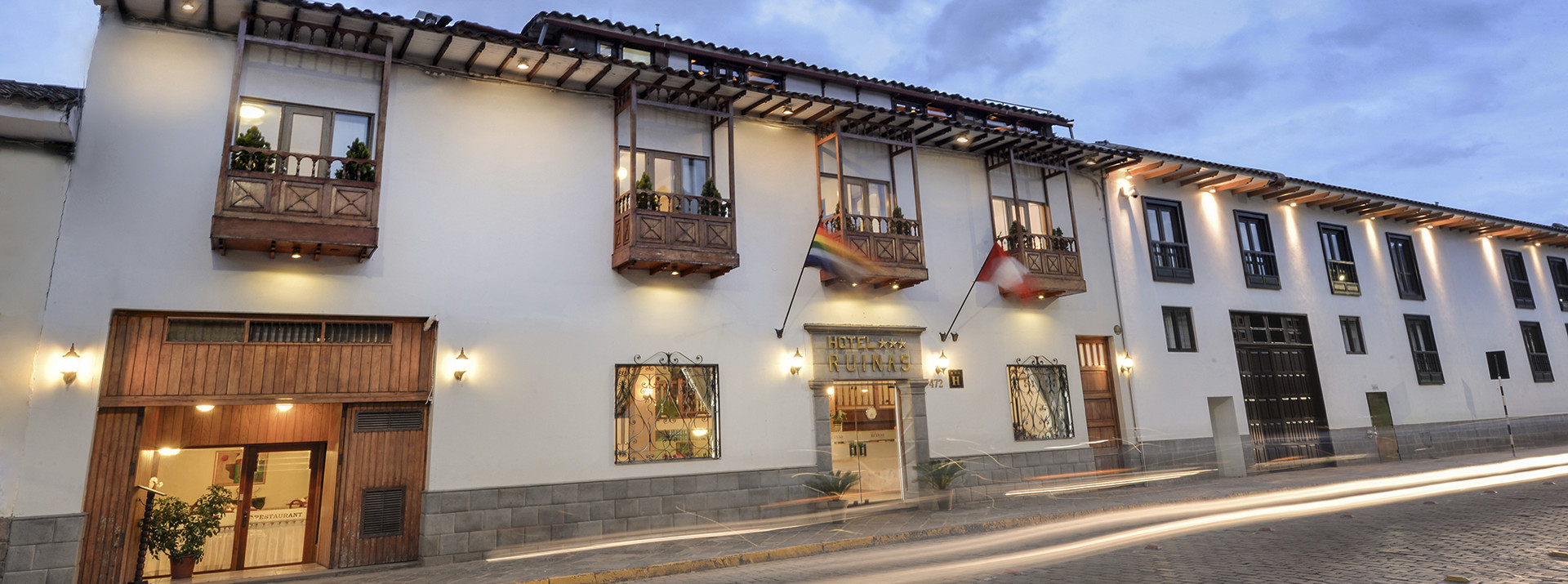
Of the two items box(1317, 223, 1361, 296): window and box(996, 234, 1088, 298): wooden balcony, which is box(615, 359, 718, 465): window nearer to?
box(996, 234, 1088, 298): wooden balcony

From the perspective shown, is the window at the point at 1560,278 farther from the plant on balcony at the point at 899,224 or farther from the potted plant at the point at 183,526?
the potted plant at the point at 183,526

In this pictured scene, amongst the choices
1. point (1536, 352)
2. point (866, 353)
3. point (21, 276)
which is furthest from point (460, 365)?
point (1536, 352)

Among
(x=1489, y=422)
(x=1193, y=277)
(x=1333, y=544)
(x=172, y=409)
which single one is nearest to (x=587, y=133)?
(x=172, y=409)

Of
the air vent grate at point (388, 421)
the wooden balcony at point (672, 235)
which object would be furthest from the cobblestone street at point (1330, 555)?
the wooden balcony at point (672, 235)

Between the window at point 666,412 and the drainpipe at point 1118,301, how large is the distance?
10485 millimetres

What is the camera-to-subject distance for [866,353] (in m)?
16.5

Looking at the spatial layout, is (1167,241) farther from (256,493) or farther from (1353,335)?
(256,493)

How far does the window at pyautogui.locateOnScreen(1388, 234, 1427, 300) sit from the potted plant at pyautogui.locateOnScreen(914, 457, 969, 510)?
1806 centimetres

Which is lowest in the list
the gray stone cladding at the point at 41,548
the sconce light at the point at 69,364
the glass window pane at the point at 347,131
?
the gray stone cladding at the point at 41,548

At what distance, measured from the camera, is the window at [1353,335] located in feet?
76.3

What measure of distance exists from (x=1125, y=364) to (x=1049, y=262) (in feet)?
11.8

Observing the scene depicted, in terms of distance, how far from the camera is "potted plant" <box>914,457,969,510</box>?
16.0m

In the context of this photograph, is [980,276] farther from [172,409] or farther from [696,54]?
[172,409]

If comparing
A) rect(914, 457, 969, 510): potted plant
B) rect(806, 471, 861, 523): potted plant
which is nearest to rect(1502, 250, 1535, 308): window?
rect(914, 457, 969, 510): potted plant
